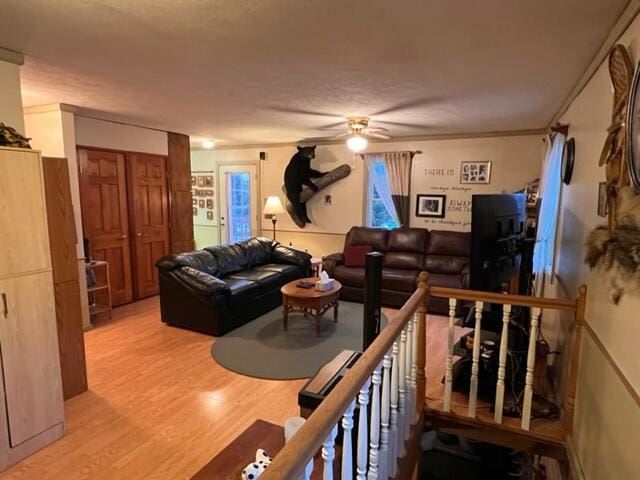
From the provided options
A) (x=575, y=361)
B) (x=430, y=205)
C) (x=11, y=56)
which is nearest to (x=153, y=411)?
(x=11, y=56)

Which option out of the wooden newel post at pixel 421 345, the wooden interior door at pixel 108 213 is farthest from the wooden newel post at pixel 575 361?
the wooden interior door at pixel 108 213

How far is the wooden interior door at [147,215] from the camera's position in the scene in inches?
200

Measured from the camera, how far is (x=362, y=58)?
2338 mm

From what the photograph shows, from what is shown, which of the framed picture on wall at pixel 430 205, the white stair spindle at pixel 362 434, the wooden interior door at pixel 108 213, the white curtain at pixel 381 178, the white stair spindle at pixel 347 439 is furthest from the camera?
the white curtain at pixel 381 178

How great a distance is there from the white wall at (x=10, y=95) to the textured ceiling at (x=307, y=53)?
0.16 metres

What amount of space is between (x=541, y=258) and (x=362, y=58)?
2771mm

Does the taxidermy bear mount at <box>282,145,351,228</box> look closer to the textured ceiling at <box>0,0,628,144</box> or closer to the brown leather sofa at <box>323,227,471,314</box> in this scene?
the brown leather sofa at <box>323,227,471,314</box>

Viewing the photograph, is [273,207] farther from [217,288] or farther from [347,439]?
[347,439]

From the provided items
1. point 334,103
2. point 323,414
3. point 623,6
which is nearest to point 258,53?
point 334,103

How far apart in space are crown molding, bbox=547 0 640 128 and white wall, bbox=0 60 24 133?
340 centimetres

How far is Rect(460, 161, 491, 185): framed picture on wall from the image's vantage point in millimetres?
5367

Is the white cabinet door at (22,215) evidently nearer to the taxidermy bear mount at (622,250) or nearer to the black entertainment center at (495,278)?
the black entertainment center at (495,278)

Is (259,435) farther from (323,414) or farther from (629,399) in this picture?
(629,399)

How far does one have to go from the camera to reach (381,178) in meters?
6.08
